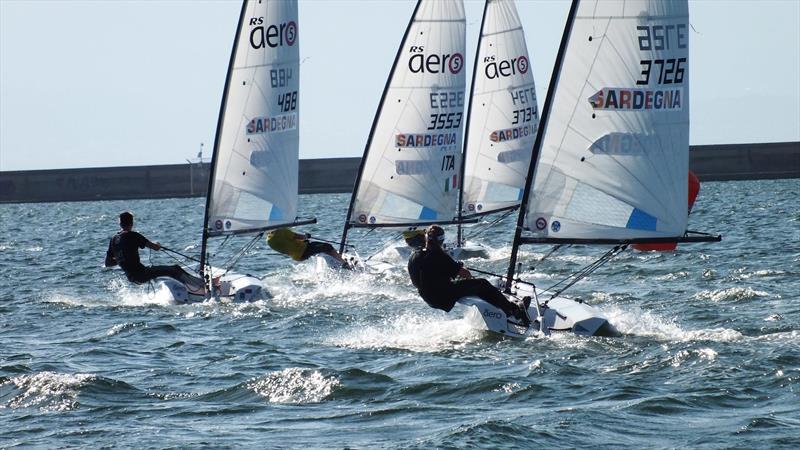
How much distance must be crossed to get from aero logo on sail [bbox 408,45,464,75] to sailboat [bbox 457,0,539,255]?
2434 millimetres

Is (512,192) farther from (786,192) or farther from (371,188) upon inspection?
(786,192)

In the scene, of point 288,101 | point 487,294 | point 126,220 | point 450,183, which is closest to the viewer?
point 487,294

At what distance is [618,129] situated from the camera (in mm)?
15555

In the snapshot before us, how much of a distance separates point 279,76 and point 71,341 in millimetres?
7281

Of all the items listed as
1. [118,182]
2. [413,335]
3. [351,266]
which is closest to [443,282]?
[413,335]

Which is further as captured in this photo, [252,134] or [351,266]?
[351,266]

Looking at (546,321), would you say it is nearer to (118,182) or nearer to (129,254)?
(129,254)

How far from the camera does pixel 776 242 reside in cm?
2769

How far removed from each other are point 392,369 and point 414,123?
1183 cm

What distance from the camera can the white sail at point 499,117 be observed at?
1076 inches

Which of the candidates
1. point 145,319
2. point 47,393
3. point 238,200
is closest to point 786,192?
point 238,200

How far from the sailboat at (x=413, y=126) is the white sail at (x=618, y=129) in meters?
9.11

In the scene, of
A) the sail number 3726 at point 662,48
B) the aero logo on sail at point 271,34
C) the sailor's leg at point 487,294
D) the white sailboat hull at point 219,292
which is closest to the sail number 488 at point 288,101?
the aero logo on sail at point 271,34

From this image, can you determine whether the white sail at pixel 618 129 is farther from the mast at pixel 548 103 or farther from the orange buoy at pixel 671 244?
the orange buoy at pixel 671 244
